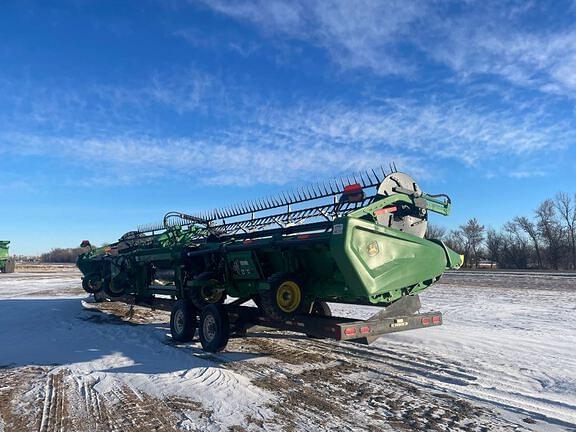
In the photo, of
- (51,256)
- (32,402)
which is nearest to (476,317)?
(32,402)

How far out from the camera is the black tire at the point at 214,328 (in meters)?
7.60

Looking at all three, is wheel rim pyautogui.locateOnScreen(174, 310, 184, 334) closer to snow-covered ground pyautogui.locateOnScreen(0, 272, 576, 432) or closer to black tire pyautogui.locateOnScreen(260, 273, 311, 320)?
snow-covered ground pyautogui.locateOnScreen(0, 272, 576, 432)

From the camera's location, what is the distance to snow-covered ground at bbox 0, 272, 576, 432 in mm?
4555

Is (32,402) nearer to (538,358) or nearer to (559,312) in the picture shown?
(538,358)

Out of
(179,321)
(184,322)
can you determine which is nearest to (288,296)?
(184,322)

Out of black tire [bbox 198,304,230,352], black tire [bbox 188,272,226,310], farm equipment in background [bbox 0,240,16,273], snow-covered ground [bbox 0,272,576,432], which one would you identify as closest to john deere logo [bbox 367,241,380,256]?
snow-covered ground [bbox 0,272,576,432]

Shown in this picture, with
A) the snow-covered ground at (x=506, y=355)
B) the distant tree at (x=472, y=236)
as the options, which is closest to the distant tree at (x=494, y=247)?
the distant tree at (x=472, y=236)

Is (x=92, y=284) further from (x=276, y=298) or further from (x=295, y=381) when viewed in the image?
(x=295, y=381)

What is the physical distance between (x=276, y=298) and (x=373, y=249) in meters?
1.70

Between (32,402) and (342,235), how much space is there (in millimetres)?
3939

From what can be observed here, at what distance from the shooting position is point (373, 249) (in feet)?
19.6

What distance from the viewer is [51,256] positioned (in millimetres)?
127438

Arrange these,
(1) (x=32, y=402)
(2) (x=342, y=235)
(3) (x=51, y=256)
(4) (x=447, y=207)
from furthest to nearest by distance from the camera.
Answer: (3) (x=51, y=256)
(4) (x=447, y=207)
(2) (x=342, y=235)
(1) (x=32, y=402)

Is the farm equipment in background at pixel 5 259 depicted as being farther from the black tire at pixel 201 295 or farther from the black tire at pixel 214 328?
the black tire at pixel 214 328
